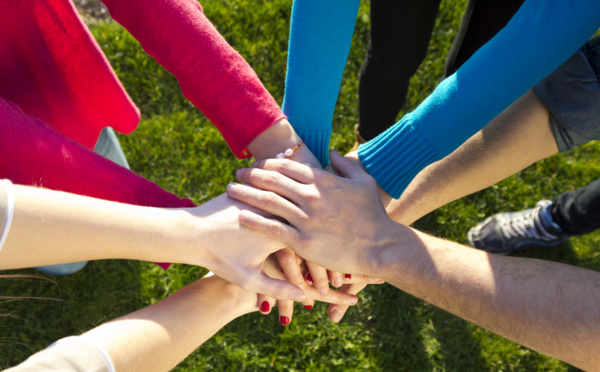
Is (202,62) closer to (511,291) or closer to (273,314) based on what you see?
(511,291)

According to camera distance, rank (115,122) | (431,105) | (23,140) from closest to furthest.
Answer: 1. (23,140)
2. (431,105)
3. (115,122)

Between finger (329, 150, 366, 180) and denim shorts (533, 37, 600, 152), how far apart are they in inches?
27.1

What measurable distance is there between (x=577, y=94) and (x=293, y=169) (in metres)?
0.97

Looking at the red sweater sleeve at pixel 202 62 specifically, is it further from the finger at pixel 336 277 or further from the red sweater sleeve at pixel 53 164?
the finger at pixel 336 277

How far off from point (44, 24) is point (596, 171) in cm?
290

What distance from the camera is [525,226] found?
2.38 m

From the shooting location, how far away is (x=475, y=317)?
4.24ft

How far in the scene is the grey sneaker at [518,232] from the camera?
234cm

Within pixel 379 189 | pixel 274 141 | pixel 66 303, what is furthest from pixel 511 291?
pixel 66 303

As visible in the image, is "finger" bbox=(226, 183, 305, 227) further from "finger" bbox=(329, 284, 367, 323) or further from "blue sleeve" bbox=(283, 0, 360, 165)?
"finger" bbox=(329, 284, 367, 323)

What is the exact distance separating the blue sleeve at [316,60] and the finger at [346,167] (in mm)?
86

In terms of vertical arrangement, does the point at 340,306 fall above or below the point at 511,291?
above

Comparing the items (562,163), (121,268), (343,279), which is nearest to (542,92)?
(343,279)

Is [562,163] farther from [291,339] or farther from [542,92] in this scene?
[291,339]
